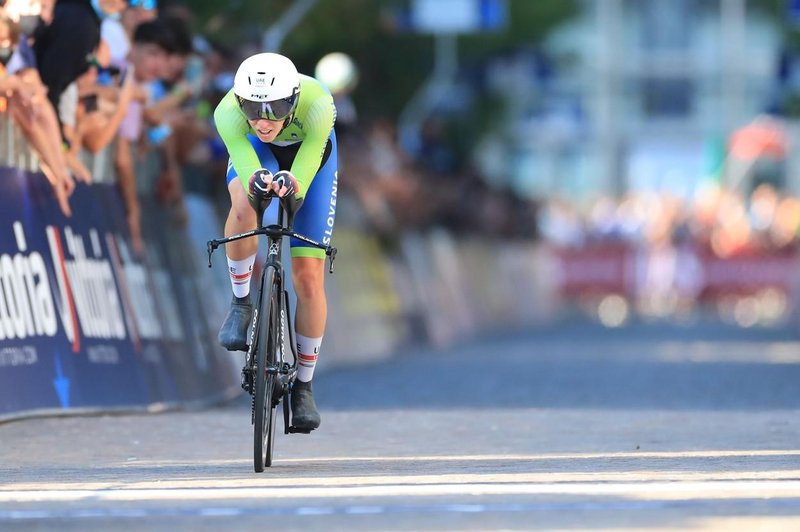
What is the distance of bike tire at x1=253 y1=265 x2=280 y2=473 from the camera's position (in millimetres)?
10844

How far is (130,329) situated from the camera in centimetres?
1548

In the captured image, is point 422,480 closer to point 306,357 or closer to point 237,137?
point 306,357

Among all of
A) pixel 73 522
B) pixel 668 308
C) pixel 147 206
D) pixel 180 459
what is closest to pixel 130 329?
pixel 147 206

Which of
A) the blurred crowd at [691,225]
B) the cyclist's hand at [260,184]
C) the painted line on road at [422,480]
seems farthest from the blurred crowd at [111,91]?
the blurred crowd at [691,225]

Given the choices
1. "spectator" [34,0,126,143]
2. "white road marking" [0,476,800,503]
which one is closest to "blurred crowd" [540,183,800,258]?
"spectator" [34,0,126,143]

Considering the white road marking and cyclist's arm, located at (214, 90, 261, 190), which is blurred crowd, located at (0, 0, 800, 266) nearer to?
cyclist's arm, located at (214, 90, 261, 190)

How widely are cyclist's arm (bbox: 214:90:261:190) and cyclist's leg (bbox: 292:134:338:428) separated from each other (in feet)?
1.52

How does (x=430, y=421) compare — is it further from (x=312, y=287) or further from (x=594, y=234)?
(x=594, y=234)

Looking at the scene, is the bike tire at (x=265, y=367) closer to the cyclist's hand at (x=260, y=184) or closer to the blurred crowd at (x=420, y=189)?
the cyclist's hand at (x=260, y=184)

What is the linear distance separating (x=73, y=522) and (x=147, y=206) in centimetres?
847

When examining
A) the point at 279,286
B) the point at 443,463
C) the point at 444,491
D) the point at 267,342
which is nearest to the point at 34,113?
the point at 279,286

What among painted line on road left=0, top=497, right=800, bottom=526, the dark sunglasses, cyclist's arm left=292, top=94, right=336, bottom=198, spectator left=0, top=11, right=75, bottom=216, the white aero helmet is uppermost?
spectator left=0, top=11, right=75, bottom=216

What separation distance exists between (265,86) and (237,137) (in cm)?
40

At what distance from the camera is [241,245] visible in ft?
38.7
